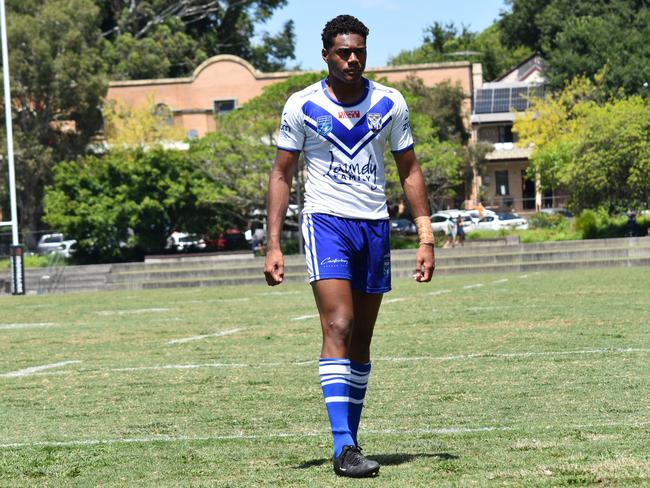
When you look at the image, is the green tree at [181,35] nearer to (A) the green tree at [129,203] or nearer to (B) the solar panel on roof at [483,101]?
(B) the solar panel on roof at [483,101]

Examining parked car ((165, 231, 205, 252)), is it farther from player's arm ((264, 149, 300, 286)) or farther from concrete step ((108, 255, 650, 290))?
player's arm ((264, 149, 300, 286))

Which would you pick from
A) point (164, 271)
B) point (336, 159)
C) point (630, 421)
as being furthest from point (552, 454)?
point (164, 271)

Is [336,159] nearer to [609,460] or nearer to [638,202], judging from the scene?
[609,460]

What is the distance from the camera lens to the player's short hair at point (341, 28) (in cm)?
681

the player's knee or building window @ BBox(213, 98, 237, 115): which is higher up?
building window @ BBox(213, 98, 237, 115)

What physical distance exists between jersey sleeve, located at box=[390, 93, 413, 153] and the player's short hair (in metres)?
0.39

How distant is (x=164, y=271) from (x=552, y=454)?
36.6 metres

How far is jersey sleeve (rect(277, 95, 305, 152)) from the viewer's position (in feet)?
22.5

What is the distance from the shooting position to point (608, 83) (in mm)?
76125

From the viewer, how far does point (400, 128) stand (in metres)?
7.07

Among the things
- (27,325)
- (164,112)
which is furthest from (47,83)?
(27,325)

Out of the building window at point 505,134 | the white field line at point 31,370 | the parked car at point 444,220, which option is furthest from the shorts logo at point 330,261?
the building window at point 505,134

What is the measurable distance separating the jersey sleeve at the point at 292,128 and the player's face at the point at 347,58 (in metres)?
0.25

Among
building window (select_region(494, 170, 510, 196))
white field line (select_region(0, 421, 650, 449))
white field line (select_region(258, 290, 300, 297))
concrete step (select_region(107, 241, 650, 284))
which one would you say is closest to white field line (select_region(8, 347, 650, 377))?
white field line (select_region(0, 421, 650, 449))
